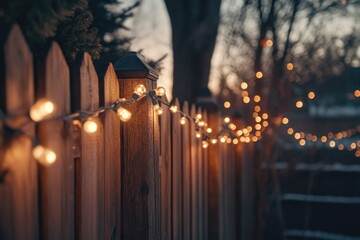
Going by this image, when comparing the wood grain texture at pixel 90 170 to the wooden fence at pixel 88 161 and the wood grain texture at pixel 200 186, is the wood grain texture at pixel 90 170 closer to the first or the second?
the wooden fence at pixel 88 161

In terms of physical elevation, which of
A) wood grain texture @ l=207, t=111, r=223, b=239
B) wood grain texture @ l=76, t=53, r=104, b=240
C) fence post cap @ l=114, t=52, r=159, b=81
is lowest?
wood grain texture @ l=207, t=111, r=223, b=239

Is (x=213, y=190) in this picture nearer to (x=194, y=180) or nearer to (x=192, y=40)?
(x=194, y=180)

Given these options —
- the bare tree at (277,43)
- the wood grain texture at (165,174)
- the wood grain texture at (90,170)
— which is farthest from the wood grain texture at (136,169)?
the bare tree at (277,43)

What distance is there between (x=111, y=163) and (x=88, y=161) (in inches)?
10.5

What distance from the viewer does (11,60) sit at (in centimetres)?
124

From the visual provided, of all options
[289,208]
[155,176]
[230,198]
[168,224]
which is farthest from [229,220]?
[289,208]

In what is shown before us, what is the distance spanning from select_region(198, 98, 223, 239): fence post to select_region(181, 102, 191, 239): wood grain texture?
0.84 m

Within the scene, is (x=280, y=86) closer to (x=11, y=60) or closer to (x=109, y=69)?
(x=109, y=69)

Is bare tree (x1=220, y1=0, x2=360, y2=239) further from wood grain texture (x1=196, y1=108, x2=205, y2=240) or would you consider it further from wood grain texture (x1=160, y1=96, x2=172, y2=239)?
wood grain texture (x1=160, y1=96, x2=172, y2=239)

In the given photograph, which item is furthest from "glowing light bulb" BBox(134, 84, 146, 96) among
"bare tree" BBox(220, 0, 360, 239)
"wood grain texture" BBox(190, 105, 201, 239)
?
"bare tree" BBox(220, 0, 360, 239)

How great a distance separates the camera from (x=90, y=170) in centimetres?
173

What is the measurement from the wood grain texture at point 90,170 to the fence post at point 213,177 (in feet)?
7.57

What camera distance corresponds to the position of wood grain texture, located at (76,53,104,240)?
5.46ft

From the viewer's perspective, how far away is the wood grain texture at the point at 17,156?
3.94 ft
